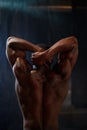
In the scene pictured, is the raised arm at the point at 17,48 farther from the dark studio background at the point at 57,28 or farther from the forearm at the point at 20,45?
the dark studio background at the point at 57,28

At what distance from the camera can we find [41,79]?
3.47 feet

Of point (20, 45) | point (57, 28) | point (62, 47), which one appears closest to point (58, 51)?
point (62, 47)

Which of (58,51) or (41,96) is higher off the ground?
(58,51)

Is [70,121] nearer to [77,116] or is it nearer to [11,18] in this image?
[77,116]

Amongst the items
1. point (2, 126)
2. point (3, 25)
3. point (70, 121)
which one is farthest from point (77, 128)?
point (3, 25)

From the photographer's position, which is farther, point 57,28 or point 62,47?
point 57,28

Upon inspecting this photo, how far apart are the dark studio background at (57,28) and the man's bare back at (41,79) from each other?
0.75 ft

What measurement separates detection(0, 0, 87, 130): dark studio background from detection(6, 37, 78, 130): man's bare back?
230mm

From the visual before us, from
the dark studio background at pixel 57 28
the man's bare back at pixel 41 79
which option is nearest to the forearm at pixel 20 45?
the man's bare back at pixel 41 79

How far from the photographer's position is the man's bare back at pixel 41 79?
3.36ft

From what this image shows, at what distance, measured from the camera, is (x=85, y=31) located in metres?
1.30

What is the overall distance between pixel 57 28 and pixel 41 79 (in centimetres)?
33

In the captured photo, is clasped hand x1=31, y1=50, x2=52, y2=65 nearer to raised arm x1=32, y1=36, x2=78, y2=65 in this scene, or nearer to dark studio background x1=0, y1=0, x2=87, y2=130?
raised arm x1=32, y1=36, x2=78, y2=65

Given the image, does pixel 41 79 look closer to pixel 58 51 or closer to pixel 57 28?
pixel 58 51
